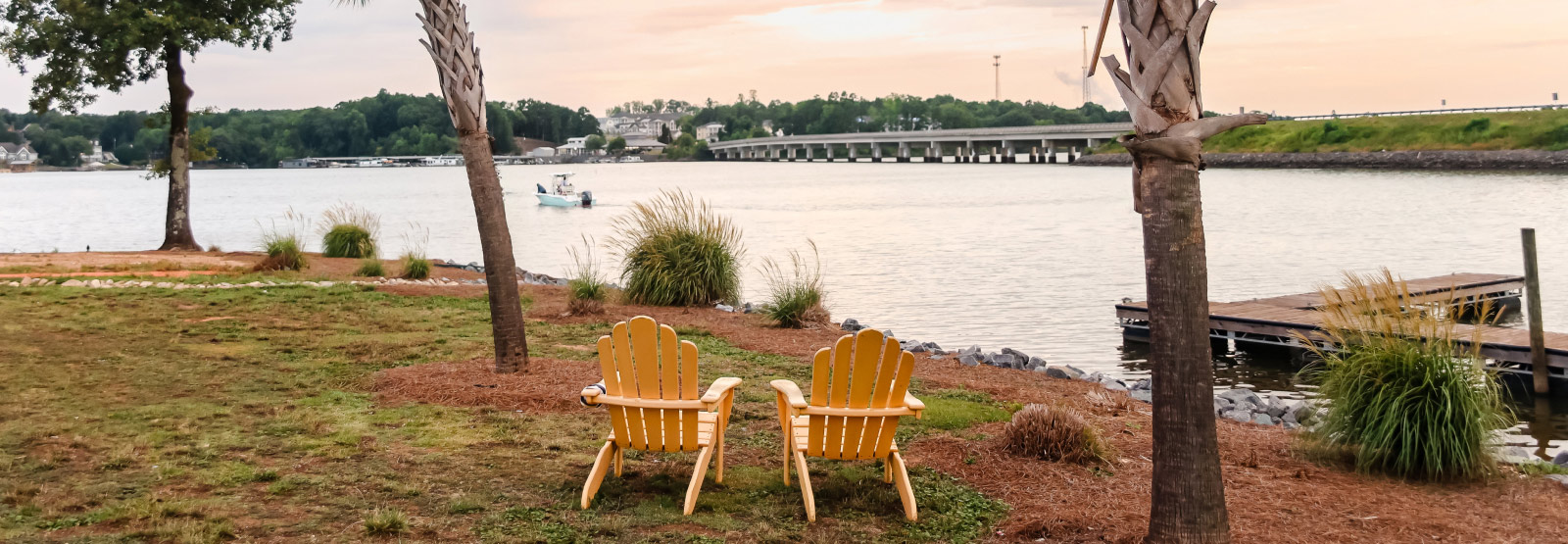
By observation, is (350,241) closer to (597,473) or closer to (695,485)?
(597,473)

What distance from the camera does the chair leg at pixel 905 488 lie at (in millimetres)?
5199

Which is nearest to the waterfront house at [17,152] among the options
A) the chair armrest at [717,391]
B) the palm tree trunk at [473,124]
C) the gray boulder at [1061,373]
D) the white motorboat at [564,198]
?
the white motorboat at [564,198]

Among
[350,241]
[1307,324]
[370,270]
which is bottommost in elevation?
[1307,324]

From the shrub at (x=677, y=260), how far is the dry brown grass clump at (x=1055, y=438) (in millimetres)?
8303

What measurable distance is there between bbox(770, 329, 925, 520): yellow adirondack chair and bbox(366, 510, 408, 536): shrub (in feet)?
5.74

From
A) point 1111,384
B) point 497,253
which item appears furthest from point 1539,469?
point 497,253

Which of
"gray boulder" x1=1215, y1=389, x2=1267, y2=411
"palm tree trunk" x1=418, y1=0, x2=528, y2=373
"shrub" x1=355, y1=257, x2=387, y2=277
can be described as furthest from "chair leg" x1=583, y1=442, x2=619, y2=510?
"shrub" x1=355, y1=257, x2=387, y2=277

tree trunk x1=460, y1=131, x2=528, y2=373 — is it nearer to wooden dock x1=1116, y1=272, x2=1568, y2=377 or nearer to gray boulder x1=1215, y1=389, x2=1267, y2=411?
gray boulder x1=1215, y1=389, x2=1267, y2=411

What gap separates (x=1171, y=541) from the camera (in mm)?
4469

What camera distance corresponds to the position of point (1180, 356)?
13.9 feet

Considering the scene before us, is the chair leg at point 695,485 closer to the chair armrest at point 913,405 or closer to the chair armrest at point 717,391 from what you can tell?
the chair armrest at point 717,391

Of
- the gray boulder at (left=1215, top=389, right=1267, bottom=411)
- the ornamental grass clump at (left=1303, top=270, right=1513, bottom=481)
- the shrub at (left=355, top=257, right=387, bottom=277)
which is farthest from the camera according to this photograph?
the shrub at (left=355, top=257, right=387, bottom=277)

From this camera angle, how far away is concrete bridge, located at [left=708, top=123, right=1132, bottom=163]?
10612cm

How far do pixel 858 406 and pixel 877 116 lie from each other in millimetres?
174376
